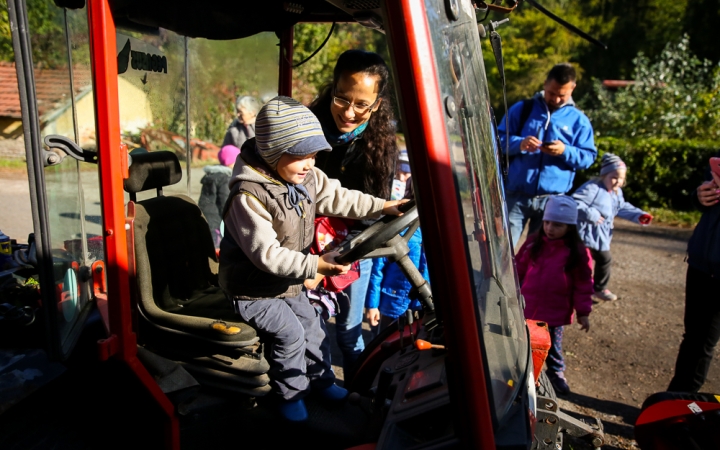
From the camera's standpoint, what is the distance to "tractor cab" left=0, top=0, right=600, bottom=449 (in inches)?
54.5

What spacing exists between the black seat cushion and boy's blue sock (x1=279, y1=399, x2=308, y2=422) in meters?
0.26

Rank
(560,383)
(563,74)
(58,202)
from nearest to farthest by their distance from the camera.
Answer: (58,202) < (560,383) < (563,74)

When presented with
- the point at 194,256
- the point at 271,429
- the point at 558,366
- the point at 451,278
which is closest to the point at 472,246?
the point at 451,278

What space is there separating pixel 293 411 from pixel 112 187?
961 millimetres

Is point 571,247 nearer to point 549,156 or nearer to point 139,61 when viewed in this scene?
point 549,156

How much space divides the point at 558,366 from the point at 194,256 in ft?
7.83

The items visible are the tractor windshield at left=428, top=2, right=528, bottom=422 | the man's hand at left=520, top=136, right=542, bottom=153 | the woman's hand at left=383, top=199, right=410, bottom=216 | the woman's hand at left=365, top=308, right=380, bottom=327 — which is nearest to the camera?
the tractor windshield at left=428, top=2, right=528, bottom=422

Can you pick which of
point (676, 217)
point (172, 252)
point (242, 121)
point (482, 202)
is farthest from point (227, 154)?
point (676, 217)

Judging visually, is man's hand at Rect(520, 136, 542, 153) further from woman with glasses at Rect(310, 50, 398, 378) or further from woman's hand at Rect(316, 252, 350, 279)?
woman's hand at Rect(316, 252, 350, 279)

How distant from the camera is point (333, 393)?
2211mm

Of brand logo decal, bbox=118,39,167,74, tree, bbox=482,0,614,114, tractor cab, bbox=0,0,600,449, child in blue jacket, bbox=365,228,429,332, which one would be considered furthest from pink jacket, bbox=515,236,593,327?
tree, bbox=482,0,614,114

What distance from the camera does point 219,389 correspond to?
6.75ft

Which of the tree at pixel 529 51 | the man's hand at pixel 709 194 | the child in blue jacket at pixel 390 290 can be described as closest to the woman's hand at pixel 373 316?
the child in blue jacket at pixel 390 290

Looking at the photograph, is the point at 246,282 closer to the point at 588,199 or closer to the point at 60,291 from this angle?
the point at 60,291
